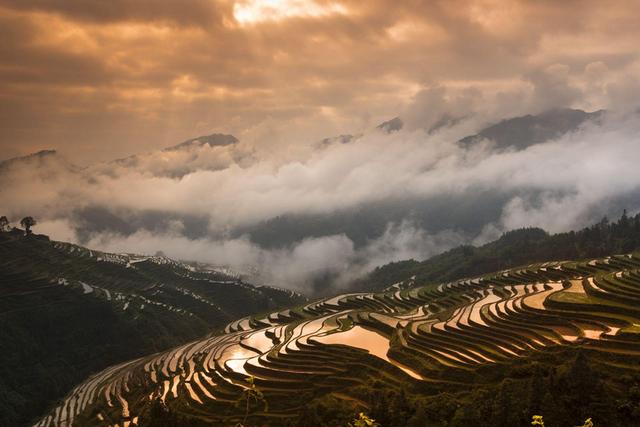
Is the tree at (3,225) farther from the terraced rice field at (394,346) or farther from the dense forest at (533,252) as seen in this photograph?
the dense forest at (533,252)

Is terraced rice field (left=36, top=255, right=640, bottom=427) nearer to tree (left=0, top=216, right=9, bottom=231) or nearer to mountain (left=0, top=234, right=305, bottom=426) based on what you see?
mountain (left=0, top=234, right=305, bottom=426)

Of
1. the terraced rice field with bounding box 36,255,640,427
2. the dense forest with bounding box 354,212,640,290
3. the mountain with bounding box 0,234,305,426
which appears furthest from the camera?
the dense forest with bounding box 354,212,640,290

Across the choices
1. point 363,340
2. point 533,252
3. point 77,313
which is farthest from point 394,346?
point 533,252

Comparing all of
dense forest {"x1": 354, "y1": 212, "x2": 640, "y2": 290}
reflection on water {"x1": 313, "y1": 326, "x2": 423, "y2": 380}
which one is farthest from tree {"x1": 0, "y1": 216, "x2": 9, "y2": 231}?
reflection on water {"x1": 313, "y1": 326, "x2": 423, "y2": 380}

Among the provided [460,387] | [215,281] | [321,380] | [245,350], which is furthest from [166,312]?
[460,387]

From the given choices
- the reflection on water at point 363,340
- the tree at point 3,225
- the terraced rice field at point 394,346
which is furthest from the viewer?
the tree at point 3,225

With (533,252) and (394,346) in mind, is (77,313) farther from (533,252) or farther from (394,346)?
(533,252)

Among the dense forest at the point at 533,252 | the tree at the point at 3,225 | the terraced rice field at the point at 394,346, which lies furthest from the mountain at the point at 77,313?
the dense forest at the point at 533,252
